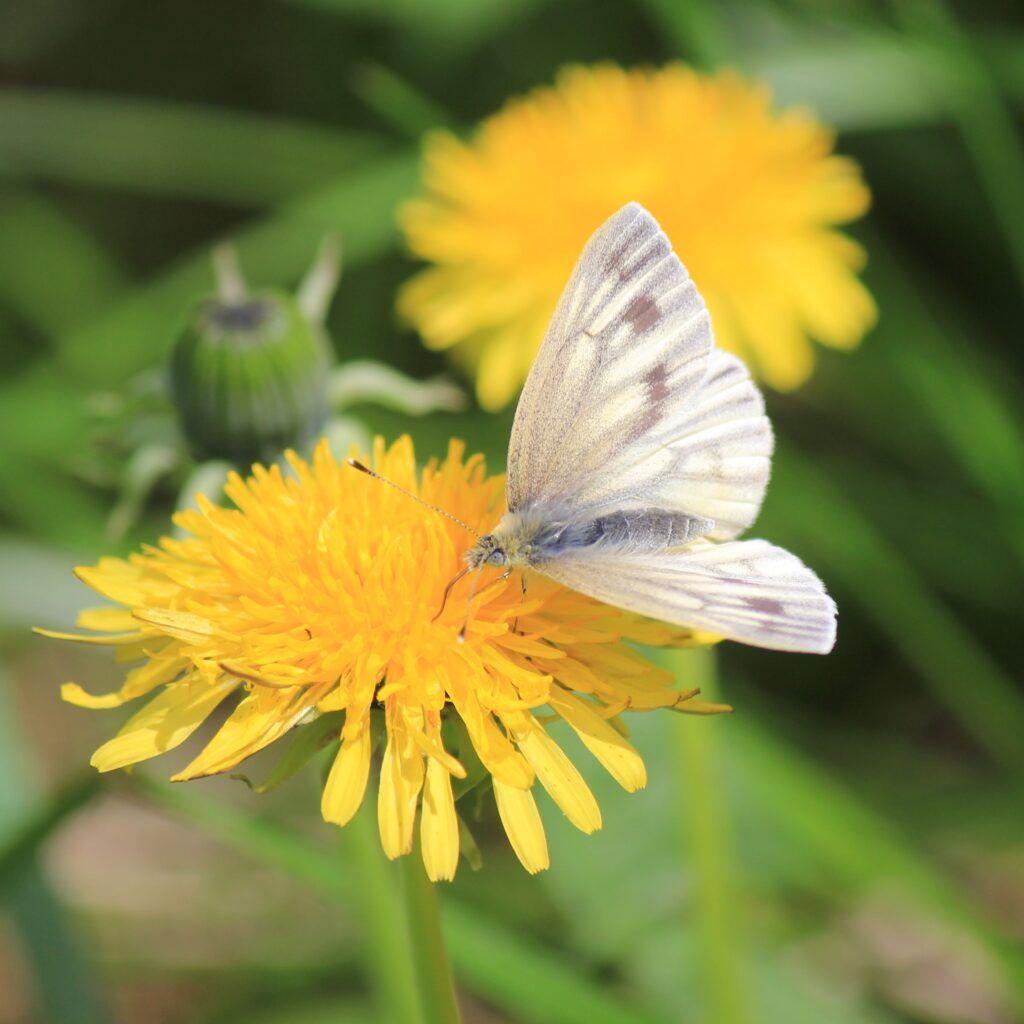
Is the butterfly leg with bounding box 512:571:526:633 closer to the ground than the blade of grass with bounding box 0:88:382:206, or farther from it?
closer to the ground

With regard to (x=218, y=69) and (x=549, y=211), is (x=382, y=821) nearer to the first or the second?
(x=549, y=211)

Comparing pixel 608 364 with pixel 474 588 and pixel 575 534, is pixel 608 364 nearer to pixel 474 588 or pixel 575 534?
pixel 575 534

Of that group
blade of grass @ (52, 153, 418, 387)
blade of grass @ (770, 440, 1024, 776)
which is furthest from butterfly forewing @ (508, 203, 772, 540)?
blade of grass @ (52, 153, 418, 387)

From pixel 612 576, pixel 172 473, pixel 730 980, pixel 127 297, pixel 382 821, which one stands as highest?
pixel 127 297

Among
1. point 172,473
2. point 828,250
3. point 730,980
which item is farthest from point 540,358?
point 828,250

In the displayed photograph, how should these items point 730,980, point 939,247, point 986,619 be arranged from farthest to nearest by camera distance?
point 939,247 → point 986,619 → point 730,980

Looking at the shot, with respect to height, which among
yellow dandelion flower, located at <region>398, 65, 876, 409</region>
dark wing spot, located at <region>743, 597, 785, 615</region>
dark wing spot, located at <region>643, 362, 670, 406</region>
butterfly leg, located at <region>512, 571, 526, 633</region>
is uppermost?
yellow dandelion flower, located at <region>398, 65, 876, 409</region>

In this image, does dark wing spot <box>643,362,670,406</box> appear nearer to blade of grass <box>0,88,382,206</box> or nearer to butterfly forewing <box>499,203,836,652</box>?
butterfly forewing <box>499,203,836,652</box>
